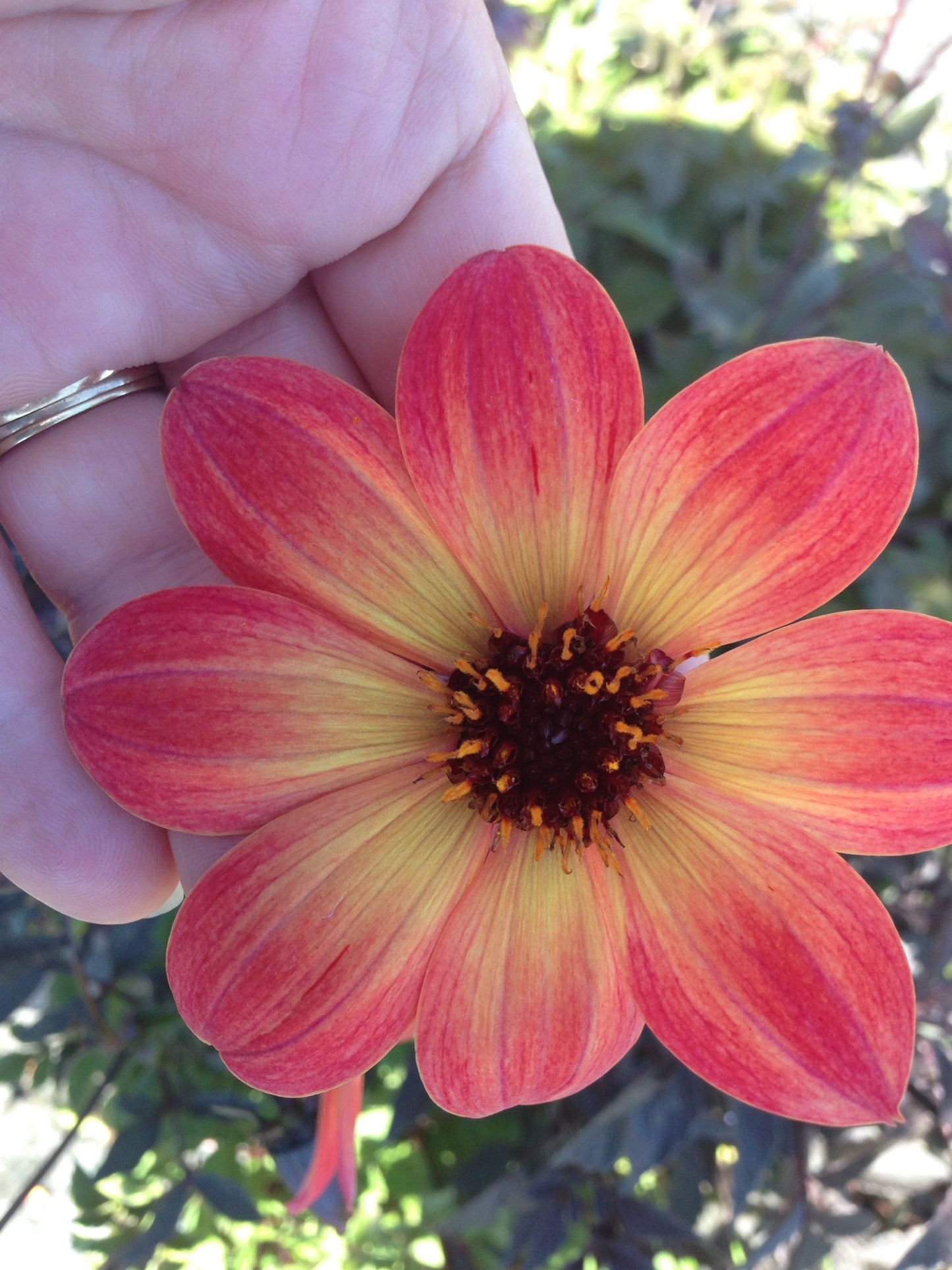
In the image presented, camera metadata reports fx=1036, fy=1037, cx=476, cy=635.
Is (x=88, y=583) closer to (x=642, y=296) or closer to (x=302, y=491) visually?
(x=302, y=491)

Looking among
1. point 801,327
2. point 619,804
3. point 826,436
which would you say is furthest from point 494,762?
point 801,327

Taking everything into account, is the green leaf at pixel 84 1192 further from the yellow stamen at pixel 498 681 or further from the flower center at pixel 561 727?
the yellow stamen at pixel 498 681

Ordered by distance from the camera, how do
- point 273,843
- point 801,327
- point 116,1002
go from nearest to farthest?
point 273,843, point 116,1002, point 801,327

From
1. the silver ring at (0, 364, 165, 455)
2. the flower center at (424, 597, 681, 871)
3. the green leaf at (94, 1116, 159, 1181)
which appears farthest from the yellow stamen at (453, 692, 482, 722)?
the green leaf at (94, 1116, 159, 1181)

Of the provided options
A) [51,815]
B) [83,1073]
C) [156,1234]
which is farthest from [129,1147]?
[51,815]

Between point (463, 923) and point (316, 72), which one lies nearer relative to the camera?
point (463, 923)

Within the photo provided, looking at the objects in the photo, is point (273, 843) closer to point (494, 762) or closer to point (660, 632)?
point (494, 762)
